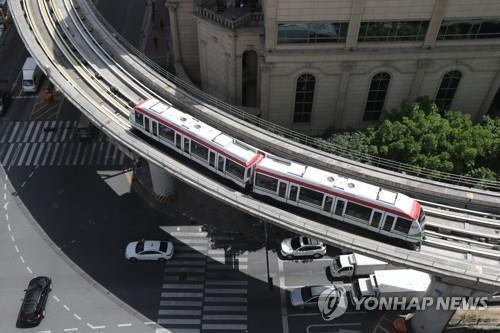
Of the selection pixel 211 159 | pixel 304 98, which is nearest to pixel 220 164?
pixel 211 159

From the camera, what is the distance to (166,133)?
47.6 metres

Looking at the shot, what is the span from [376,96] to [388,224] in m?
22.2

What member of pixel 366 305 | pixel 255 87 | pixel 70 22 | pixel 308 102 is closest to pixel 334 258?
pixel 366 305

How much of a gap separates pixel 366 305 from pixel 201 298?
16.6 m

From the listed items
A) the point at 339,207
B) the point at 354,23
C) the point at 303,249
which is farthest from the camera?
the point at 303,249

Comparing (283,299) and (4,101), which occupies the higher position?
(4,101)

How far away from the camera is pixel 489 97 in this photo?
58250mm

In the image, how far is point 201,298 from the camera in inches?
1992

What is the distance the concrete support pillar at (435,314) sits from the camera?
4096 cm

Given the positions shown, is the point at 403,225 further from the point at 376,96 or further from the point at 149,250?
the point at 149,250

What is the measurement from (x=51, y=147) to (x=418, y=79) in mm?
46700

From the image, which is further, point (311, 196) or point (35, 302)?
point (35, 302)

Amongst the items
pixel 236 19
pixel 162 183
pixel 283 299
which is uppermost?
pixel 236 19

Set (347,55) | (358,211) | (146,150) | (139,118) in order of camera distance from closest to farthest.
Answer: (358,211), (146,150), (139,118), (347,55)
